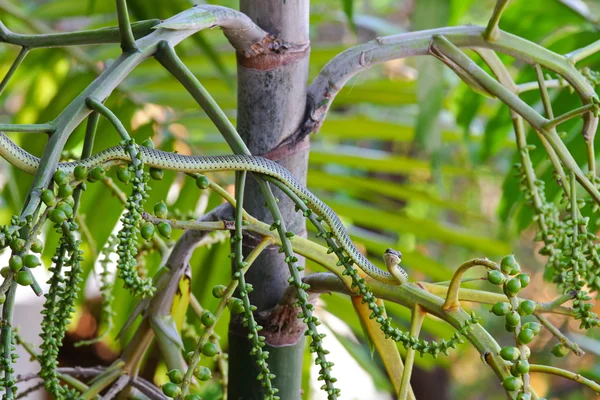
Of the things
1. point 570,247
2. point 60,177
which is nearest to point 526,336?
point 570,247

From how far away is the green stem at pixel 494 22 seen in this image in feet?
1.47

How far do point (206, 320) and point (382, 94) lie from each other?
33.6 inches

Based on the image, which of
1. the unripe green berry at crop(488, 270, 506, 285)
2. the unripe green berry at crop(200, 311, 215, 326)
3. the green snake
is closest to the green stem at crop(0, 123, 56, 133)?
the green snake

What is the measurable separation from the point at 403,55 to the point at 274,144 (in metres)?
0.11

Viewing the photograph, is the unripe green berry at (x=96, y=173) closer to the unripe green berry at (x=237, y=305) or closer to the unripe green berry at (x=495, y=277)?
the unripe green berry at (x=237, y=305)

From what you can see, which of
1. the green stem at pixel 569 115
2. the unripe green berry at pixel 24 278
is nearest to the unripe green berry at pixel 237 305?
the unripe green berry at pixel 24 278

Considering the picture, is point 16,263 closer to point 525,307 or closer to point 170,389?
point 170,389

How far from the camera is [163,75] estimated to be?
1.17 metres

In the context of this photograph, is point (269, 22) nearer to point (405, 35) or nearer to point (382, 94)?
point (405, 35)

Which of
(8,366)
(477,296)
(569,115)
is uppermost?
(569,115)

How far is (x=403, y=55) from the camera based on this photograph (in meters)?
0.47

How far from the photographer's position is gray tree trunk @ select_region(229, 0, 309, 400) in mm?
433

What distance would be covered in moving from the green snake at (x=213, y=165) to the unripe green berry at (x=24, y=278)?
0.05 meters

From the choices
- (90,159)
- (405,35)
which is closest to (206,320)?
(90,159)
